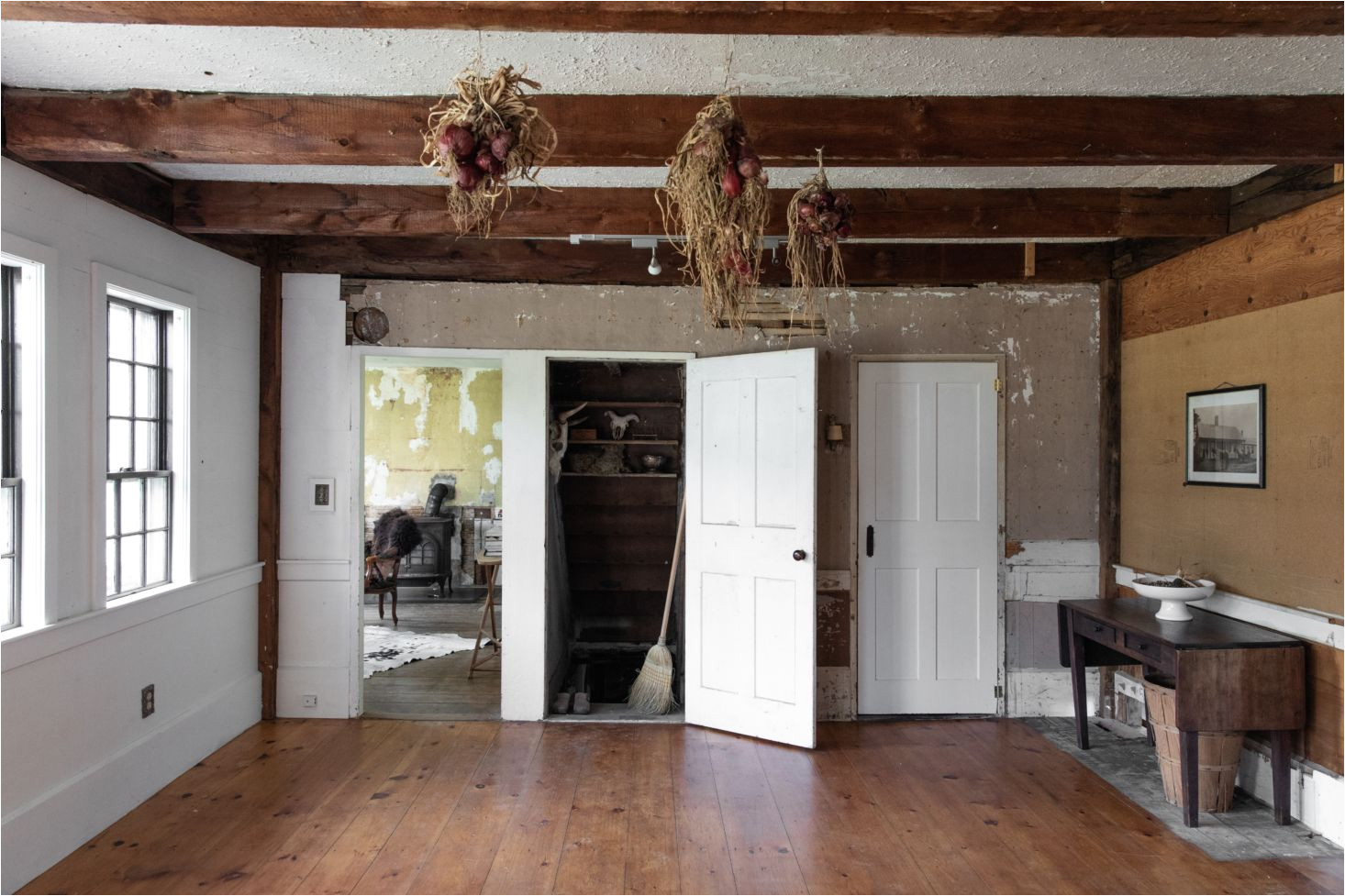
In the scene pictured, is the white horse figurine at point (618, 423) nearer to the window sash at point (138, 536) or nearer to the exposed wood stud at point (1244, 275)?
the window sash at point (138, 536)

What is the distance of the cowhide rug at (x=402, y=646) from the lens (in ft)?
20.4

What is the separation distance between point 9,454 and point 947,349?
4502 mm

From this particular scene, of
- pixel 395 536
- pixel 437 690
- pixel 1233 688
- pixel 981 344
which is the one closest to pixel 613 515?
pixel 437 690

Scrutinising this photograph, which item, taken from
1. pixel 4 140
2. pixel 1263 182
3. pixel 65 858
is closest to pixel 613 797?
pixel 65 858

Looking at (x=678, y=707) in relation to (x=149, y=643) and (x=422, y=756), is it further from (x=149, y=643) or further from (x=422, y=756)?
(x=149, y=643)

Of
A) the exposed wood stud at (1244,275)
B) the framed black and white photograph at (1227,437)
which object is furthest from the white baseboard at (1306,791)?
the exposed wood stud at (1244,275)

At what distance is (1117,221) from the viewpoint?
3932 millimetres

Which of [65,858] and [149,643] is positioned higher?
[149,643]

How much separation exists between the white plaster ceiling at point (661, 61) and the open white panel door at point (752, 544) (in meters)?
1.86

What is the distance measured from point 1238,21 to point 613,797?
11.5 ft

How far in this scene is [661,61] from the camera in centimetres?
260

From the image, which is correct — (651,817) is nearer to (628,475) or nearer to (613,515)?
(628,475)

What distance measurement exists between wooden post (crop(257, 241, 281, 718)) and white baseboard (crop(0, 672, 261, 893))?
143 mm

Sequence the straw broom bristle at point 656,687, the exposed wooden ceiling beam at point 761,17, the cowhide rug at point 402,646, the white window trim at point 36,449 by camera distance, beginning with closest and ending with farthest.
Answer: the exposed wooden ceiling beam at point 761,17
the white window trim at point 36,449
the straw broom bristle at point 656,687
the cowhide rug at point 402,646
